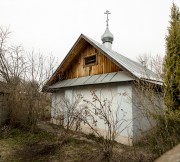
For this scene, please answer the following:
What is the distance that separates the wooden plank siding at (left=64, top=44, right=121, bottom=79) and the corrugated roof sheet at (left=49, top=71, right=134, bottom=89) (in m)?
0.34

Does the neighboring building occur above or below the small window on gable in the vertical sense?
below

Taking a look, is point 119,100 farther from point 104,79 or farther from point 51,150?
point 51,150

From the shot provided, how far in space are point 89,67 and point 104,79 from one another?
2041 millimetres

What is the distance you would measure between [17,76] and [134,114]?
8.60m

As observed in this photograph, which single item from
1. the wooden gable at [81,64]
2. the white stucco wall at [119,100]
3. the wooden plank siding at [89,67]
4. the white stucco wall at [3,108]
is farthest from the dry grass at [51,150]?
the wooden plank siding at [89,67]

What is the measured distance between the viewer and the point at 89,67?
11.5 m

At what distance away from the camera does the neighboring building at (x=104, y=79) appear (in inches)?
344

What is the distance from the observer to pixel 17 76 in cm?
1289

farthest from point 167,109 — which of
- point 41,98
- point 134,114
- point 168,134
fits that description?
point 41,98

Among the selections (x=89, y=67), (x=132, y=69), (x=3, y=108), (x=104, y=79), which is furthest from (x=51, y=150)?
(x=3, y=108)

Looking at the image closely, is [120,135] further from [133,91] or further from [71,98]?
[71,98]

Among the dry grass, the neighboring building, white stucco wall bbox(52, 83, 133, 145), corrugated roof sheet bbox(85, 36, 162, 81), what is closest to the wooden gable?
the neighboring building

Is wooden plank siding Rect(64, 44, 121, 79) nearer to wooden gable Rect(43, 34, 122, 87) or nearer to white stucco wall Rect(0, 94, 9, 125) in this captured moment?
wooden gable Rect(43, 34, 122, 87)

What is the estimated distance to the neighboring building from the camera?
8750 mm
